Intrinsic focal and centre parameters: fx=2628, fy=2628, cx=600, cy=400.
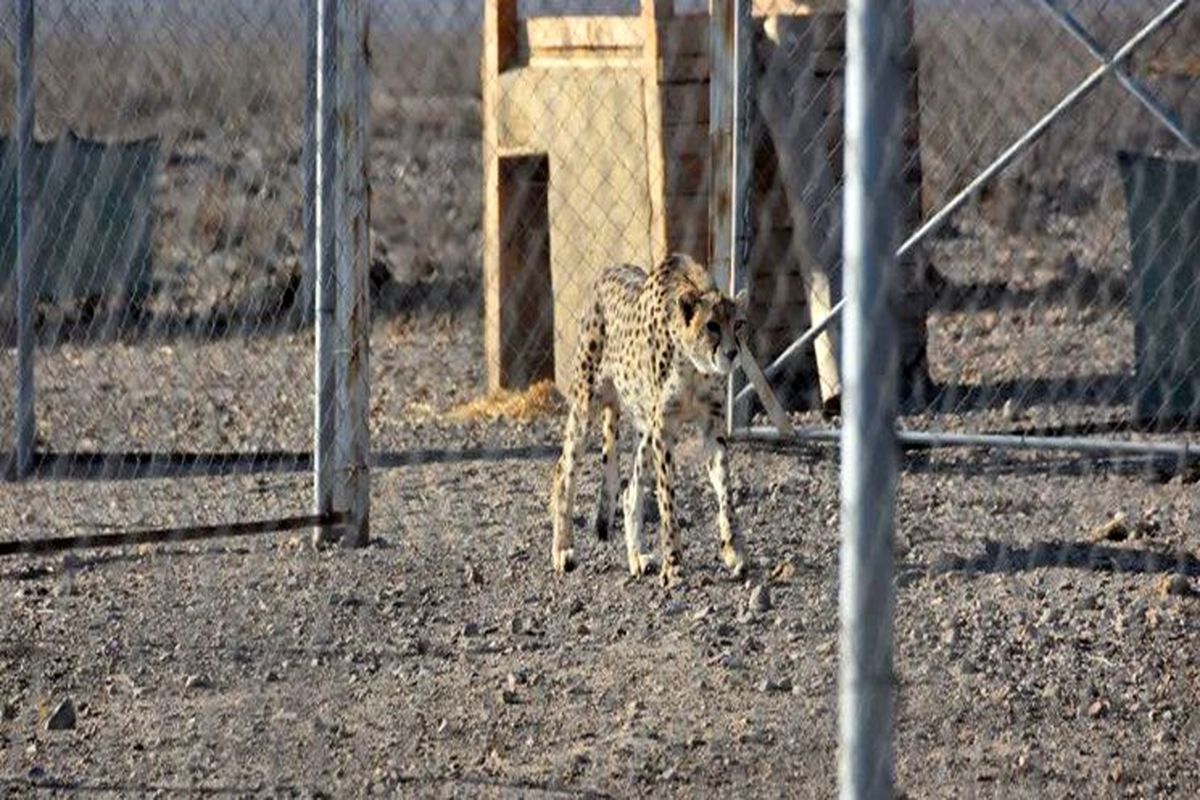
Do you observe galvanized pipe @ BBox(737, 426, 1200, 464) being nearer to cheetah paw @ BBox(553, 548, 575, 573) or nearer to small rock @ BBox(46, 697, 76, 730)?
cheetah paw @ BBox(553, 548, 575, 573)

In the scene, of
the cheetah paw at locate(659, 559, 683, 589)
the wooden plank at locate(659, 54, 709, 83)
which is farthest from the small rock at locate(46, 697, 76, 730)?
the wooden plank at locate(659, 54, 709, 83)

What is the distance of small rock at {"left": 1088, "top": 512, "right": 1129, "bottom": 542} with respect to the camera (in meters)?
8.91

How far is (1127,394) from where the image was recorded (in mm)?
12008

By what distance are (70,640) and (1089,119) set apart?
24326 mm

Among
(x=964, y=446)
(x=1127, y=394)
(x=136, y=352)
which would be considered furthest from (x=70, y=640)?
(x=136, y=352)

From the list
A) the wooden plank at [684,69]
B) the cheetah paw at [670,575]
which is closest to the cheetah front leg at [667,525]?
the cheetah paw at [670,575]

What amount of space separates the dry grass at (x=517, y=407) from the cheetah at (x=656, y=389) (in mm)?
2505

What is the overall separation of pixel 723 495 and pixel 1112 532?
1.36 metres

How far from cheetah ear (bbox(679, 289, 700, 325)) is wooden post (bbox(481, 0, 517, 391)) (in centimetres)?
397

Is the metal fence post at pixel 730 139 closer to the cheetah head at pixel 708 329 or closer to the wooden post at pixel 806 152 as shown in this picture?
the wooden post at pixel 806 152

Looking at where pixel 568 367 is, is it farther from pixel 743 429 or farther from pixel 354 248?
pixel 354 248

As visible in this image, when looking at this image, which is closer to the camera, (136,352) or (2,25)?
(2,25)

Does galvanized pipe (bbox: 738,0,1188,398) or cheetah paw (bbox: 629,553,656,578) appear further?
galvanized pipe (bbox: 738,0,1188,398)

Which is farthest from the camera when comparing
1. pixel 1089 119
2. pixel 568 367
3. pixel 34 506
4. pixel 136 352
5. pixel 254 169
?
pixel 1089 119
